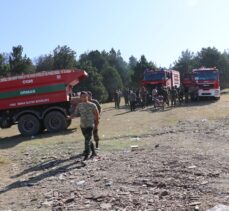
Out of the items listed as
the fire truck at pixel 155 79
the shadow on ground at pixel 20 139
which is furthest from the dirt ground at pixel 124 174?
the fire truck at pixel 155 79

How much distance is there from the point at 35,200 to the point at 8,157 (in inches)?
245

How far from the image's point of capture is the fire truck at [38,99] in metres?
21.4

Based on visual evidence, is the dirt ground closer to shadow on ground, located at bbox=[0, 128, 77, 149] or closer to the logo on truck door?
shadow on ground, located at bbox=[0, 128, 77, 149]

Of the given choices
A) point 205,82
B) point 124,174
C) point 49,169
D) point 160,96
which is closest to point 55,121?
point 49,169

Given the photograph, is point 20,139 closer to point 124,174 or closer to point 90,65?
point 124,174

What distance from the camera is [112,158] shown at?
12539mm

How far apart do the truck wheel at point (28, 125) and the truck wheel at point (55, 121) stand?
412 millimetres

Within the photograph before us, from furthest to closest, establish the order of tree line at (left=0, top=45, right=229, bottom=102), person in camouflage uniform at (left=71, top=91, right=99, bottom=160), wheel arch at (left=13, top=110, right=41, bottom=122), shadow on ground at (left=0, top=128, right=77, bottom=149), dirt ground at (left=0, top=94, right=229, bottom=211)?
tree line at (left=0, top=45, right=229, bottom=102) < wheel arch at (left=13, top=110, right=41, bottom=122) < shadow on ground at (left=0, top=128, right=77, bottom=149) < person in camouflage uniform at (left=71, top=91, right=99, bottom=160) < dirt ground at (left=0, top=94, right=229, bottom=211)

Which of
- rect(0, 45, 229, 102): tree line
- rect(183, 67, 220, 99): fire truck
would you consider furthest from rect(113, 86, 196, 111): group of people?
rect(0, 45, 229, 102): tree line

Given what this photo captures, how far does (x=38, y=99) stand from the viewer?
2152 centimetres

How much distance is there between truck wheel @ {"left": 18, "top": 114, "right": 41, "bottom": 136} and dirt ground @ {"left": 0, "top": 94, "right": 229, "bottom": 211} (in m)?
4.26

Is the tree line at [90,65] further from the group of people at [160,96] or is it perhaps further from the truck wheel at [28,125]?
the truck wheel at [28,125]

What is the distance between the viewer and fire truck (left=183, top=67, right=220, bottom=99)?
125 ft

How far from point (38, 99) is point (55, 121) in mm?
1225
